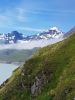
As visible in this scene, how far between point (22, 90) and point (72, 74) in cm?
1005

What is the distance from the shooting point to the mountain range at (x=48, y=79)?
122 ft

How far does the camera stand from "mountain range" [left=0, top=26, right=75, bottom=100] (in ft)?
122

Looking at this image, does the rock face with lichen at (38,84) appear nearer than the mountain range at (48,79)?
No

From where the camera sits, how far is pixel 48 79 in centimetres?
4331

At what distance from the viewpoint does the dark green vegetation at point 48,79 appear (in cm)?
3731

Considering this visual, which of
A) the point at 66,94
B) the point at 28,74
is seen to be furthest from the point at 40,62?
the point at 66,94

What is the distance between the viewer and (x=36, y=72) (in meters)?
46.1

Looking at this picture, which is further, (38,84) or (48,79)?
(38,84)

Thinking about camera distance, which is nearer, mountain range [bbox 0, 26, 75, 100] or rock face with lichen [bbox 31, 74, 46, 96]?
mountain range [bbox 0, 26, 75, 100]

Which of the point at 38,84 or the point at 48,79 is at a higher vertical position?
the point at 48,79

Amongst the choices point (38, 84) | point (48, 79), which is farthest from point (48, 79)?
point (38, 84)

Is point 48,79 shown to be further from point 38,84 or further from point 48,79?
point 38,84

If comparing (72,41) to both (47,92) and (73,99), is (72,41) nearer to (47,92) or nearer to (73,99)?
(47,92)

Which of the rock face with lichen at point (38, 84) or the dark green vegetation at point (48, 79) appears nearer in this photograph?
the dark green vegetation at point (48, 79)
